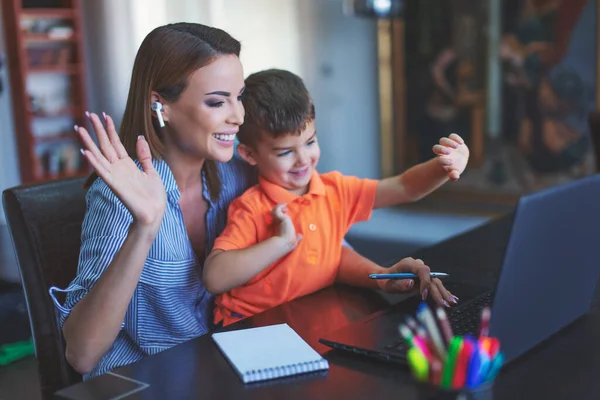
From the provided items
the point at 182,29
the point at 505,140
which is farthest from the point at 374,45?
the point at 182,29

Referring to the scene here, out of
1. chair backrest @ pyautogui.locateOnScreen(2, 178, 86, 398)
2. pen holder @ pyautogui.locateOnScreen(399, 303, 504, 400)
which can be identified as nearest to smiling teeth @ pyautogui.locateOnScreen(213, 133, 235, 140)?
chair backrest @ pyautogui.locateOnScreen(2, 178, 86, 398)

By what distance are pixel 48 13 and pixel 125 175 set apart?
4.15 metres

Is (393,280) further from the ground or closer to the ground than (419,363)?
closer to the ground

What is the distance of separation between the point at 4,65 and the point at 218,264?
406 cm

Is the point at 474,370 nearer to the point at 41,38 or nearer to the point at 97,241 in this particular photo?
the point at 97,241

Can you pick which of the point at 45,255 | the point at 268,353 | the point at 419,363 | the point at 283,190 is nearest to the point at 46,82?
the point at 45,255

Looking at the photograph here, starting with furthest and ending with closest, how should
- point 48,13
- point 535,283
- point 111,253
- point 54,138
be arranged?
point 54,138 → point 48,13 → point 111,253 → point 535,283

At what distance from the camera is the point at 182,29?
1.40 m

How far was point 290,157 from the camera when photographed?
1.42 m

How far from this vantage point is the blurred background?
4.37 m

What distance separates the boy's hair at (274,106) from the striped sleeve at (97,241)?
1.04ft

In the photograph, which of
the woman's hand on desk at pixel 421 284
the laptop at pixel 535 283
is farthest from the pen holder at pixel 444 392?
the woman's hand on desk at pixel 421 284

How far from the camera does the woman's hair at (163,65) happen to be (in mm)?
1366

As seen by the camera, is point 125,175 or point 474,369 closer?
point 474,369
